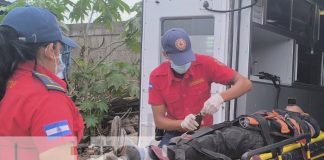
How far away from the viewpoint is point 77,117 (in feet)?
4.96

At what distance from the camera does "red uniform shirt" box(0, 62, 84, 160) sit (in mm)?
1345

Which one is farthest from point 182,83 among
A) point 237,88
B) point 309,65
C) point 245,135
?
point 309,65

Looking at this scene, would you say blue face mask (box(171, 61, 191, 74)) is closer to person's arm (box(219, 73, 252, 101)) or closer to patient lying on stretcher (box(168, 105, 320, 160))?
person's arm (box(219, 73, 252, 101))

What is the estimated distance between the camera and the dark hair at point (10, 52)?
147cm

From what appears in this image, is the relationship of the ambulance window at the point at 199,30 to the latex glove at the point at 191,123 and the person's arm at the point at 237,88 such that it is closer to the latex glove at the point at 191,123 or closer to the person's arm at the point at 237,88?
the person's arm at the point at 237,88

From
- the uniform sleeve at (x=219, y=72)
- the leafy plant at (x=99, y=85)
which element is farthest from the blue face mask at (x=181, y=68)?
the leafy plant at (x=99, y=85)

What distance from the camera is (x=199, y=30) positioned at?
3.06 metres

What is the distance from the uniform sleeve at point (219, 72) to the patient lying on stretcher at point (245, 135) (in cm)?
36

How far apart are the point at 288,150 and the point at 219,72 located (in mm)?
657

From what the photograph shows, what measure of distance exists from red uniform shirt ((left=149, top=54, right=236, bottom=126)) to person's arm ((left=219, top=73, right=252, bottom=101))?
4cm

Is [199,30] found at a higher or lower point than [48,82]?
higher

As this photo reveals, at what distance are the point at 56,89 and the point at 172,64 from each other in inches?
57.9

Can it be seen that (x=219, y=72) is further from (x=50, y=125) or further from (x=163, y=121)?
(x=50, y=125)

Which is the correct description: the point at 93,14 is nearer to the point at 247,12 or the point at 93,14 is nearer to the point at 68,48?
the point at 247,12
